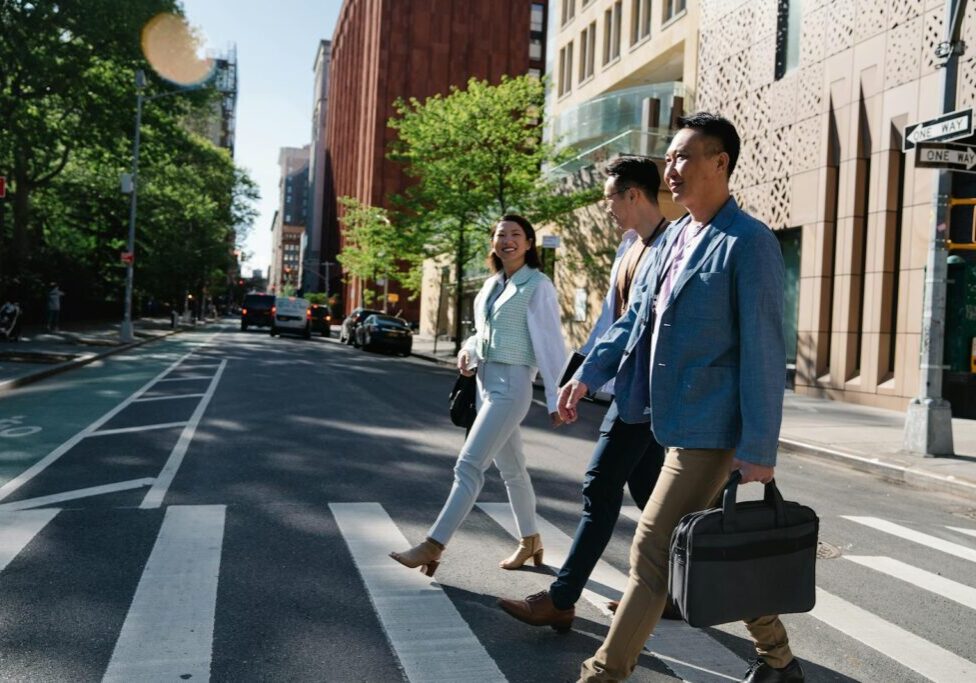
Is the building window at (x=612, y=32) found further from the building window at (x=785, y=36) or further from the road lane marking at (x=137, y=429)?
the road lane marking at (x=137, y=429)

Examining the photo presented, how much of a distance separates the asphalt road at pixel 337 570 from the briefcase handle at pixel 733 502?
0.98 meters

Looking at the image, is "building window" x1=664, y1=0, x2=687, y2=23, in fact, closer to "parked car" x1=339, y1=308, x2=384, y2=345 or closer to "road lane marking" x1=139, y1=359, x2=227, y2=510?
"parked car" x1=339, y1=308, x2=384, y2=345

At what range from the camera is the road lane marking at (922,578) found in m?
5.07

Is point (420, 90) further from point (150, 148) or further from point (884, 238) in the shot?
point (884, 238)

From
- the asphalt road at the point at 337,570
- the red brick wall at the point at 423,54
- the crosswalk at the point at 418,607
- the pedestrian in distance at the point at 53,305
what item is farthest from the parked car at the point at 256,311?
→ the crosswalk at the point at 418,607

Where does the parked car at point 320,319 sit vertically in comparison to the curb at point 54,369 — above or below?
above

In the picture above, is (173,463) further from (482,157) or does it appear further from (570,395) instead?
(482,157)

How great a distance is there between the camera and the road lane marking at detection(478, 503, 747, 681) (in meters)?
3.62

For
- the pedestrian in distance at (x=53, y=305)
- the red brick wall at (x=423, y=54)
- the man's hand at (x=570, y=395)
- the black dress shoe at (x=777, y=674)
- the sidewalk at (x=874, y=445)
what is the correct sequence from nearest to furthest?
the black dress shoe at (x=777, y=674) < the man's hand at (x=570, y=395) < the sidewalk at (x=874, y=445) < the pedestrian in distance at (x=53, y=305) < the red brick wall at (x=423, y=54)

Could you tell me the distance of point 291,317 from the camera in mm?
42000

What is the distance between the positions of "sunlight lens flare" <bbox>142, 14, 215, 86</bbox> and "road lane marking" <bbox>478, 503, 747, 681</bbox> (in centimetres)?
2945

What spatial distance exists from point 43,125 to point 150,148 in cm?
672

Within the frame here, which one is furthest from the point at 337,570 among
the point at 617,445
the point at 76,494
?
the point at 76,494

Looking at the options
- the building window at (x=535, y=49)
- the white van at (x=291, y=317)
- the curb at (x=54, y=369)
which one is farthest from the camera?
the building window at (x=535, y=49)
